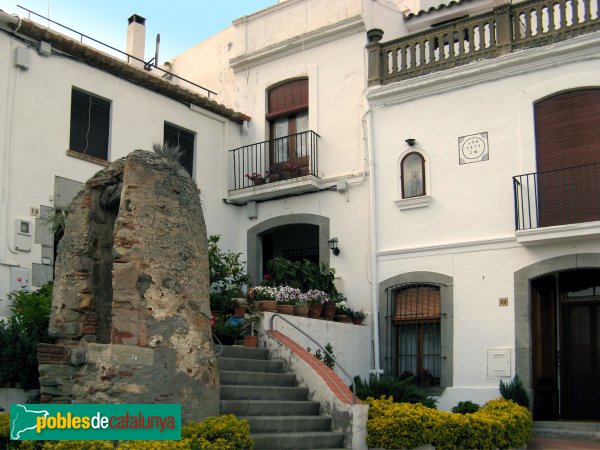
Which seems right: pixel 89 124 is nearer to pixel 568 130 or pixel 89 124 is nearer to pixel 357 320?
pixel 357 320

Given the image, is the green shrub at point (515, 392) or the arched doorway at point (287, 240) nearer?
the green shrub at point (515, 392)

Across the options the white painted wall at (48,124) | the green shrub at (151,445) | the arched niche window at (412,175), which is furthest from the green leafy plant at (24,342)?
the arched niche window at (412,175)

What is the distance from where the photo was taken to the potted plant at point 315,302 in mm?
13586

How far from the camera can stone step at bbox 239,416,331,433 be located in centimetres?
941

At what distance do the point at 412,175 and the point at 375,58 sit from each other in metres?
2.60

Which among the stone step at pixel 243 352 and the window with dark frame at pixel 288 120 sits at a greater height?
the window with dark frame at pixel 288 120

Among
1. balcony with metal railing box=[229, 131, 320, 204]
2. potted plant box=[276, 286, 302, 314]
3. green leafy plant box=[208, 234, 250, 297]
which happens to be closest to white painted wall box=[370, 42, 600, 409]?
balcony with metal railing box=[229, 131, 320, 204]

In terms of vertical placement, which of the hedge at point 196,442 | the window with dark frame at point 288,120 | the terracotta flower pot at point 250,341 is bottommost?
the hedge at point 196,442

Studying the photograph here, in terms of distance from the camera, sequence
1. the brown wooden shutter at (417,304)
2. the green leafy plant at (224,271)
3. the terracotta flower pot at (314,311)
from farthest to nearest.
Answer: the green leafy plant at (224,271), the brown wooden shutter at (417,304), the terracotta flower pot at (314,311)

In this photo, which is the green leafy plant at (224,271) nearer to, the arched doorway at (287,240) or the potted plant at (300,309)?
the arched doorway at (287,240)

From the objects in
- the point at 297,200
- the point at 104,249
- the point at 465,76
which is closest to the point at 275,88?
the point at 297,200

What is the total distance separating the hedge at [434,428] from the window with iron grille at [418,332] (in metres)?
2.83

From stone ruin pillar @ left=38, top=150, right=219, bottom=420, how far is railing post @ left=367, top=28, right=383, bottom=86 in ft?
24.3

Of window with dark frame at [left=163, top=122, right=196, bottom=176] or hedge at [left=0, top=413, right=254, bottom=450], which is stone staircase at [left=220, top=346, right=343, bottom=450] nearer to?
hedge at [left=0, top=413, right=254, bottom=450]
